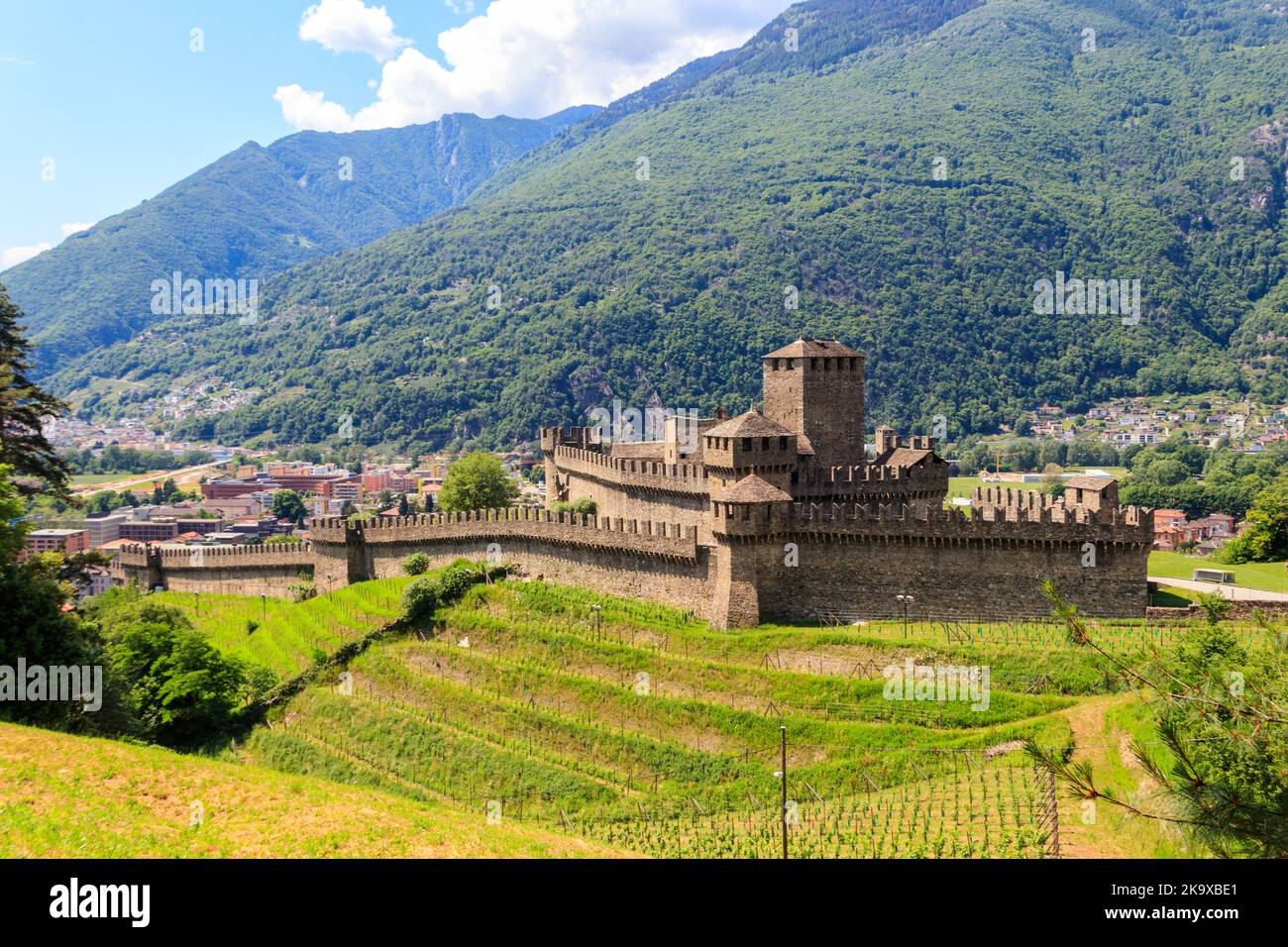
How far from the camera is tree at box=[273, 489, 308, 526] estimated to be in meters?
147

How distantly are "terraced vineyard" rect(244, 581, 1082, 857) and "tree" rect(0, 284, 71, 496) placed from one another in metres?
13.4

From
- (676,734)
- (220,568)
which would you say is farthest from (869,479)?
(220,568)

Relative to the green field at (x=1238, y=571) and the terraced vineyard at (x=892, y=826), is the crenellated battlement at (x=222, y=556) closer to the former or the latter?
the terraced vineyard at (x=892, y=826)

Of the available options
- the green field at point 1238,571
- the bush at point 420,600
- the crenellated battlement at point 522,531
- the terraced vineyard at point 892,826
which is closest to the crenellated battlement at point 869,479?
the crenellated battlement at point 522,531

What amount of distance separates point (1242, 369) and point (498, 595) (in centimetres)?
17744

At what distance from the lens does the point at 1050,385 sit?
183 meters

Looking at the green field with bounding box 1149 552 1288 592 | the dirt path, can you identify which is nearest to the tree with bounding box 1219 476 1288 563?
the green field with bounding box 1149 552 1288 592

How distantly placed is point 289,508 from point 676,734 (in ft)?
393

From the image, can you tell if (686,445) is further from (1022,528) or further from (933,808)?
(933,808)

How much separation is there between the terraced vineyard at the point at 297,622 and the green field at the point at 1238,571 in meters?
35.2

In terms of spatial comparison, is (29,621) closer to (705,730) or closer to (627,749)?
(627,749)

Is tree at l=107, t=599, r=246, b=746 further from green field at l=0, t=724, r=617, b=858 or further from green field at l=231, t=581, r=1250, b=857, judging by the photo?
green field at l=0, t=724, r=617, b=858

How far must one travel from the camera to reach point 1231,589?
1661 inches
